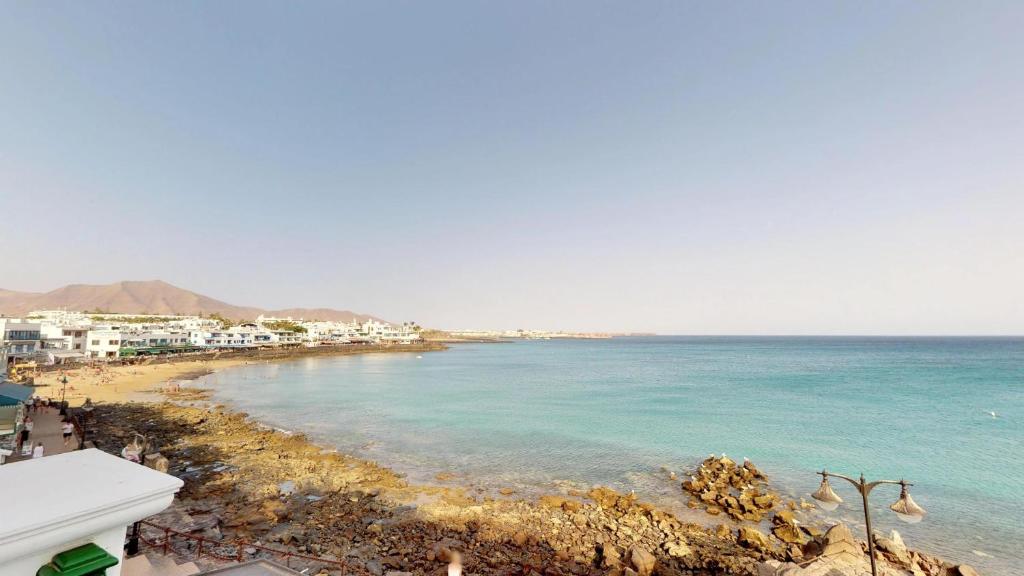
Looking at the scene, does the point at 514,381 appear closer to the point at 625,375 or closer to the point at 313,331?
the point at 625,375

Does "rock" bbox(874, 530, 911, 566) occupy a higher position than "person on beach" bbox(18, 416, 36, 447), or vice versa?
"person on beach" bbox(18, 416, 36, 447)

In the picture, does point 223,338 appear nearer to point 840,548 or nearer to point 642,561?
point 642,561

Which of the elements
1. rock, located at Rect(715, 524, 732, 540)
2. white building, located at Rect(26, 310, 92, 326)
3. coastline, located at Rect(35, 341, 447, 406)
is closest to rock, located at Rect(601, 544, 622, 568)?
rock, located at Rect(715, 524, 732, 540)

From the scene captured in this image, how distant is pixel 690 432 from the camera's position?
34.4 m

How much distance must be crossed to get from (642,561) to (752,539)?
4.99 m

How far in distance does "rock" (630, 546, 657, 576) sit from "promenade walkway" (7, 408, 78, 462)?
76.6 feet

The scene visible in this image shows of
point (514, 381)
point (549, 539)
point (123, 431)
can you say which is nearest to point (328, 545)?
point (549, 539)

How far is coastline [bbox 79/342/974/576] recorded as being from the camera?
13.9 m

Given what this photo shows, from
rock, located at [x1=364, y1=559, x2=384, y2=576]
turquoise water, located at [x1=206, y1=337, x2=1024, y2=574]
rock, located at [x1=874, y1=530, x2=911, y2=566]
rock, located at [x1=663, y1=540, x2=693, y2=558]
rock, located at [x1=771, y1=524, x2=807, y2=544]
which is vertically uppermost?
rock, located at [x1=874, y1=530, x2=911, y2=566]

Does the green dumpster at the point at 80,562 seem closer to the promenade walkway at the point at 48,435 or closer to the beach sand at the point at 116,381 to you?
the promenade walkway at the point at 48,435

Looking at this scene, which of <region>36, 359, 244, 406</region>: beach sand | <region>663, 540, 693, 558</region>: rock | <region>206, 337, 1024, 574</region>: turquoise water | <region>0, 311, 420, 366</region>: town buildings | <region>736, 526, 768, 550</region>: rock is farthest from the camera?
<region>0, 311, 420, 366</region>: town buildings

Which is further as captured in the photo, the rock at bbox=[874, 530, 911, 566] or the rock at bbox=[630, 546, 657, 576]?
the rock at bbox=[874, 530, 911, 566]

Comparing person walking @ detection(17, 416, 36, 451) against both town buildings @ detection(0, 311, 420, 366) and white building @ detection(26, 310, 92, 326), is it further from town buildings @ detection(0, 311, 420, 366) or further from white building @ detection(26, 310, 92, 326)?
white building @ detection(26, 310, 92, 326)

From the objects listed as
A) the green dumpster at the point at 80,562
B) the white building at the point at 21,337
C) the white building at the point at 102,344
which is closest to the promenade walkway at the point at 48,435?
the green dumpster at the point at 80,562
